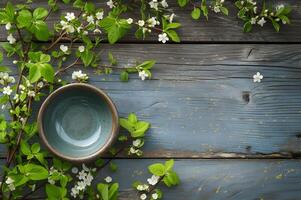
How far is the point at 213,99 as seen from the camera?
1.69 m

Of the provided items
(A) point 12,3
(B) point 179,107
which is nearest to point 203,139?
(B) point 179,107

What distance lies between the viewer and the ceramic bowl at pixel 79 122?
5.15 ft

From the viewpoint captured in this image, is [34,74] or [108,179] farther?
Result: [108,179]

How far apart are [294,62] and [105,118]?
621 mm

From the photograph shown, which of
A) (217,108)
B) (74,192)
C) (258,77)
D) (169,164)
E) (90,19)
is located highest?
(90,19)

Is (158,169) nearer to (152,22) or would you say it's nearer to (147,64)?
(147,64)

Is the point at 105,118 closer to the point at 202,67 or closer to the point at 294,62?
the point at 202,67

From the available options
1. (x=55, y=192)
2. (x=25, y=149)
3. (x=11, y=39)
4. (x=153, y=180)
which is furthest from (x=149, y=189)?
(x=11, y=39)

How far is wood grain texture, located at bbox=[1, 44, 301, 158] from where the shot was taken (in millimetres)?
1684

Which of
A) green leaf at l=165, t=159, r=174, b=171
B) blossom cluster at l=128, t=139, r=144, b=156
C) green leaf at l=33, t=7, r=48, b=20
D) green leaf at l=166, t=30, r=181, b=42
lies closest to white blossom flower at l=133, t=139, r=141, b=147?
blossom cluster at l=128, t=139, r=144, b=156

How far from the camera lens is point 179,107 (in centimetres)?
169

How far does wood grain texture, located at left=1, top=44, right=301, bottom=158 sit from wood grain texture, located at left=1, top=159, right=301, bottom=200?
0.03 meters

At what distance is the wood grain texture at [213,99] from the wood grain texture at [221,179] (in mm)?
29

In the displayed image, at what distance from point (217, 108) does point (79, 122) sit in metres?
0.43
